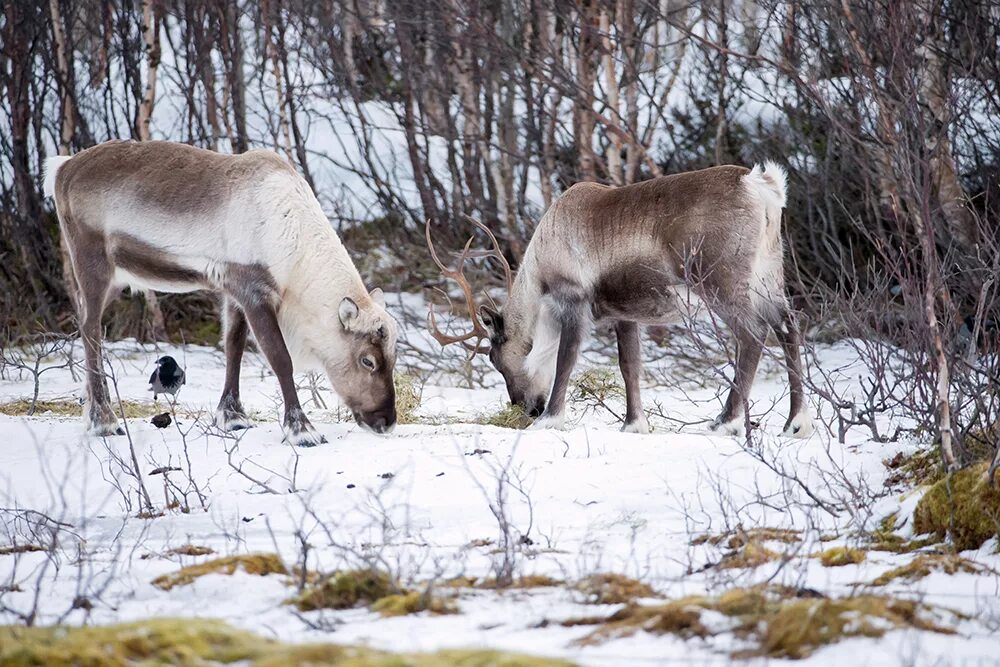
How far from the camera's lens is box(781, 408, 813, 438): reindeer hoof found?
6.00 meters

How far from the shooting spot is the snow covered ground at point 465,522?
2832 mm

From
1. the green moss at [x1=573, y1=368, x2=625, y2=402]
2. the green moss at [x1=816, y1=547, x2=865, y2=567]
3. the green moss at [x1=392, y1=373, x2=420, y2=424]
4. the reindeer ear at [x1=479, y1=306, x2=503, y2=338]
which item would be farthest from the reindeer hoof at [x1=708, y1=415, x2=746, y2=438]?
the green moss at [x1=816, y1=547, x2=865, y2=567]

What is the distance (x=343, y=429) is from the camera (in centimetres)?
631

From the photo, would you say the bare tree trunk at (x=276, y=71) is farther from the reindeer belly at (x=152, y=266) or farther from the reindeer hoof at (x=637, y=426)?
the reindeer hoof at (x=637, y=426)

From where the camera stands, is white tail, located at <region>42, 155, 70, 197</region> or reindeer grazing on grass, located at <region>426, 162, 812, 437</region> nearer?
reindeer grazing on grass, located at <region>426, 162, 812, 437</region>

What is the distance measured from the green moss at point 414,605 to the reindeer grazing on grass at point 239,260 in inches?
114

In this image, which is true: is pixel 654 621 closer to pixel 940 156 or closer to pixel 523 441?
pixel 523 441

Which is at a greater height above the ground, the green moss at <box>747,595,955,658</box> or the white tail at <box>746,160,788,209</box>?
the white tail at <box>746,160,788,209</box>

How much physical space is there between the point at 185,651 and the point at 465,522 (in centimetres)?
196

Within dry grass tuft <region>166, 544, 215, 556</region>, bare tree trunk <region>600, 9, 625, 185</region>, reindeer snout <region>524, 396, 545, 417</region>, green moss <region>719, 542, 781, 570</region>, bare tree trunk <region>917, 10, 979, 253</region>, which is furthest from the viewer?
bare tree trunk <region>600, 9, 625, 185</region>

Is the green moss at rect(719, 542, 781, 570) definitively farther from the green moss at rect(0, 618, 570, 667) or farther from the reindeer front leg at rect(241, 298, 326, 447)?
the reindeer front leg at rect(241, 298, 326, 447)

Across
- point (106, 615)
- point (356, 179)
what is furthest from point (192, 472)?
point (356, 179)

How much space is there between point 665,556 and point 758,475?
1226mm

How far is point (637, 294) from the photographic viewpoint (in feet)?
20.6
